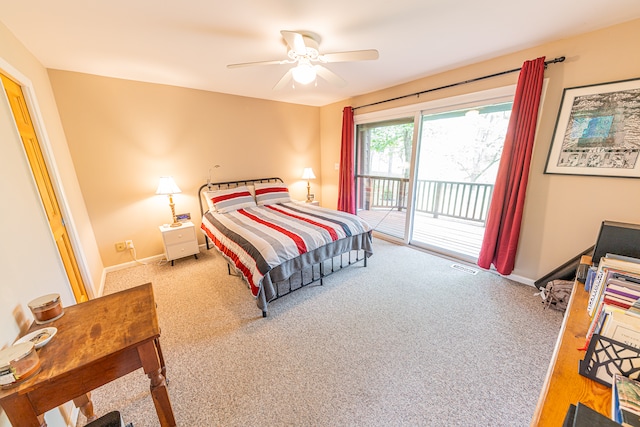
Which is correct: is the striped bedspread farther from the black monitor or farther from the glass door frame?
the black monitor

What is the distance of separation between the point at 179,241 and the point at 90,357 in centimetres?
247

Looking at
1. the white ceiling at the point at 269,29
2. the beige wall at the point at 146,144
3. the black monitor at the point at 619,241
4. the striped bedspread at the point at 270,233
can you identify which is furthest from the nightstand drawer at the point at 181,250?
the black monitor at the point at 619,241

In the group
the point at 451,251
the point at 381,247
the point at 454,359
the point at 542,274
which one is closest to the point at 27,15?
the point at 454,359

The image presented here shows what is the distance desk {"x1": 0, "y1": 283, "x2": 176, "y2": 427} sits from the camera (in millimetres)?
806

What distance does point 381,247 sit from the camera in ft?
12.2

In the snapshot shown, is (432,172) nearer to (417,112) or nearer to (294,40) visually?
(417,112)

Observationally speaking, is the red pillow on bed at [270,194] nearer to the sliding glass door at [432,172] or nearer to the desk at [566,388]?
the sliding glass door at [432,172]

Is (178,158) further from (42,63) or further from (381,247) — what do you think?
(381,247)

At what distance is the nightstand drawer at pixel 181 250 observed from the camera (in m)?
3.10

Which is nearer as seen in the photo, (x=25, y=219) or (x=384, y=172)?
(x=25, y=219)

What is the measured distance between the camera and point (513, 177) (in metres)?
2.43

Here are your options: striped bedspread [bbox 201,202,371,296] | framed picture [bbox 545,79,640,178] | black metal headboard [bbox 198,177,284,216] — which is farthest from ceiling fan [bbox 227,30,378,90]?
black metal headboard [bbox 198,177,284,216]

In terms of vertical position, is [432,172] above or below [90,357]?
above

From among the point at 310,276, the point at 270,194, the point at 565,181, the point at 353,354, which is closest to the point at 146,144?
the point at 270,194
